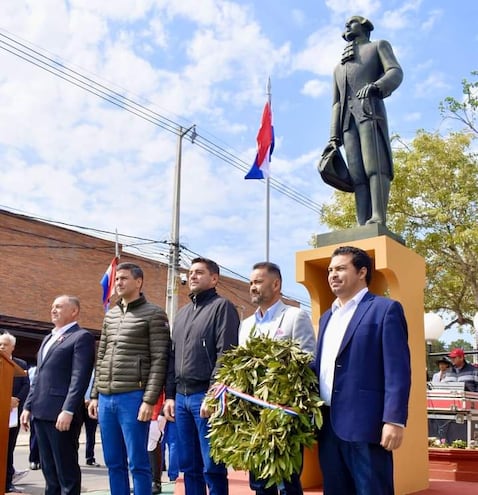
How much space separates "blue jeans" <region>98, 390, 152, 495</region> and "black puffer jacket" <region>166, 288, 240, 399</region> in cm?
31

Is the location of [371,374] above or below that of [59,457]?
above

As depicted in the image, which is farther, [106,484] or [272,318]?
[106,484]

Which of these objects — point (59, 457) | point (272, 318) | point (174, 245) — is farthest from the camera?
point (174, 245)

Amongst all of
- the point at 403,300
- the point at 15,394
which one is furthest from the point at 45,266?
the point at 403,300

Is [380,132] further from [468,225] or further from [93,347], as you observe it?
[468,225]

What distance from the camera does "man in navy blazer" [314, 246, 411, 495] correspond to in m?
3.21

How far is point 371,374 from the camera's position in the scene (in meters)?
3.33

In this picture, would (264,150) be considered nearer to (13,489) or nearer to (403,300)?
(13,489)


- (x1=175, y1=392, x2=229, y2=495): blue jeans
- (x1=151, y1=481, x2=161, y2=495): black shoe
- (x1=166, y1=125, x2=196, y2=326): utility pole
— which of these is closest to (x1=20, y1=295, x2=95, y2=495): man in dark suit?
(x1=175, y1=392, x2=229, y2=495): blue jeans

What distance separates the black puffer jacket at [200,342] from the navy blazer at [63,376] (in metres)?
0.75

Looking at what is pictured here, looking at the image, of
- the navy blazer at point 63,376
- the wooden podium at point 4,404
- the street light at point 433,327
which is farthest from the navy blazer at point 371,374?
the street light at point 433,327

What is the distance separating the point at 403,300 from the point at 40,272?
21.2 m

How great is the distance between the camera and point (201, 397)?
4.39 metres

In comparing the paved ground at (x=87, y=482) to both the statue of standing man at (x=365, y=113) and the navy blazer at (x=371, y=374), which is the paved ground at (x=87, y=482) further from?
the navy blazer at (x=371, y=374)
